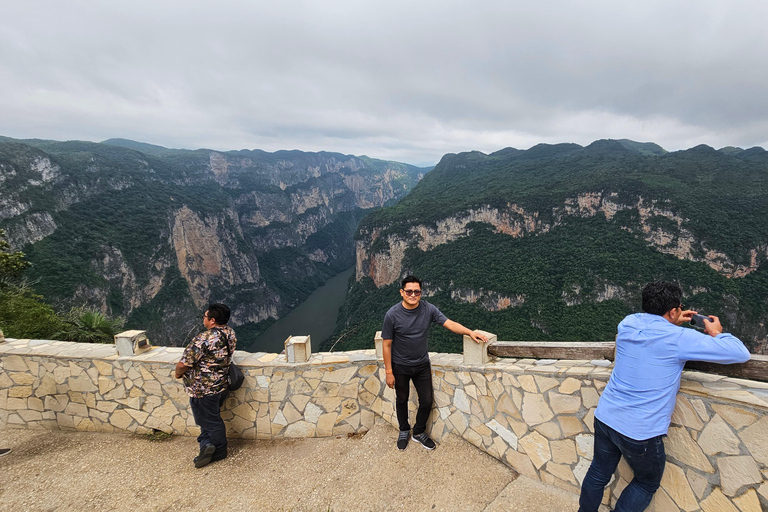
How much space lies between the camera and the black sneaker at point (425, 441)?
3.78 meters

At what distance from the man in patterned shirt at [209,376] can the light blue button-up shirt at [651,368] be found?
3840 mm

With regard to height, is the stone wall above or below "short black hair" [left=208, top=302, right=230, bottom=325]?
below

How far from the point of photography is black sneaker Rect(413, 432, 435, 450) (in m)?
3.78

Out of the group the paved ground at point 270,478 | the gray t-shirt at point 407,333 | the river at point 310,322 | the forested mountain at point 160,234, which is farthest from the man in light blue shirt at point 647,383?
the river at point 310,322

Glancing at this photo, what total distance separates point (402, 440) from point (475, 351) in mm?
1330

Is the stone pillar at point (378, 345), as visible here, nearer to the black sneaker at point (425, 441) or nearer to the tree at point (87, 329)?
the black sneaker at point (425, 441)

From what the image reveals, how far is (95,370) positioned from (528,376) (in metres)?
5.48

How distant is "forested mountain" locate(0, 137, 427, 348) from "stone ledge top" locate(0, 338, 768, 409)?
807cm

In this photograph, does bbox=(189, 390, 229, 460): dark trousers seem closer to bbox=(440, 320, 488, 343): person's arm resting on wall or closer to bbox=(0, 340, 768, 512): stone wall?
bbox=(0, 340, 768, 512): stone wall

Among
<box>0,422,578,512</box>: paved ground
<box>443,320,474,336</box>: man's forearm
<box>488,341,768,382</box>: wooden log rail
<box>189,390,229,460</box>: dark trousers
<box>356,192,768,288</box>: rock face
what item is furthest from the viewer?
<box>356,192,768,288</box>: rock face

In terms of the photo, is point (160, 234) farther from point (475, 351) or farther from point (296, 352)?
point (475, 351)

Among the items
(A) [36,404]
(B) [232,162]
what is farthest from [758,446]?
(B) [232,162]

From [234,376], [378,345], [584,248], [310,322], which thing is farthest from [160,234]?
[584,248]

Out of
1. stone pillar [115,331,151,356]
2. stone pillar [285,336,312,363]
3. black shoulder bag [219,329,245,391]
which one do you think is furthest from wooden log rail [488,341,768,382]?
stone pillar [115,331,151,356]
